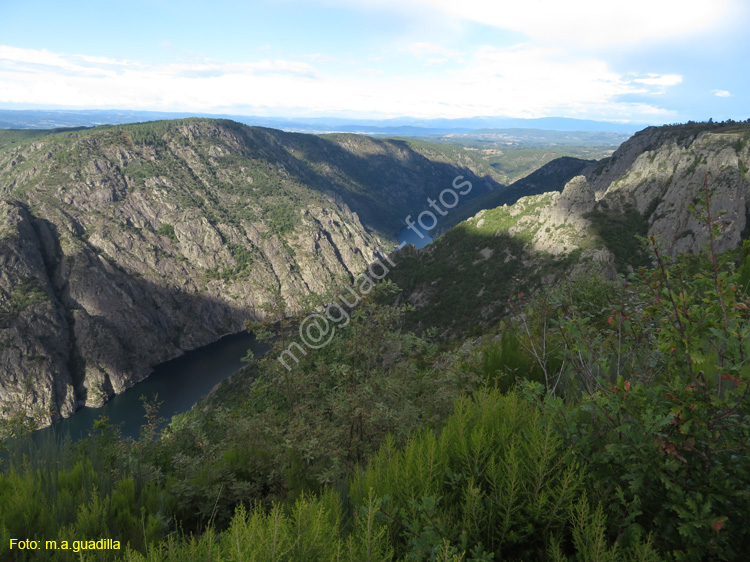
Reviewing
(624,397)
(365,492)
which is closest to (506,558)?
(365,492)

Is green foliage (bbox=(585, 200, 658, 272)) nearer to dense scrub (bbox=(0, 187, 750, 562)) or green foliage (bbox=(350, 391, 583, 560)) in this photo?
dense scrub (bbox=(0, 187, 750, 562))

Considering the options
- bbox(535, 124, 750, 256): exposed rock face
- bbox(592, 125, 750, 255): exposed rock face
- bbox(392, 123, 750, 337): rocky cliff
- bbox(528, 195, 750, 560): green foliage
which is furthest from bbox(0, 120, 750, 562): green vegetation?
bbox(535, 124, 750, 256): exposed rock face

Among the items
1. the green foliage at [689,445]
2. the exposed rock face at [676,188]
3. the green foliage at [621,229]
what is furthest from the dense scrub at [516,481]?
the exposed rock face at [676,188]

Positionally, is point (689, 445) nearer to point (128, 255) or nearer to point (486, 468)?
point (486, 468)

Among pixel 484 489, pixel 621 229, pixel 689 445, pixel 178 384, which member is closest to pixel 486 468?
pixel 484 489

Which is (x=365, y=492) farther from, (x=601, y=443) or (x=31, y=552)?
(x=31, y=552)

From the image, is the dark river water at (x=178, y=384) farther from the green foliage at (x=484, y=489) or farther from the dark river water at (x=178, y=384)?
the green foliage at (x=484, y=489)
